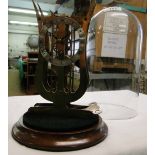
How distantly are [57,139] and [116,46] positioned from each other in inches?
23.9

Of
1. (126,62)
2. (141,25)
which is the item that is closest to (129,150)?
(126,62)

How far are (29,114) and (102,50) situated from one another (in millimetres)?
525

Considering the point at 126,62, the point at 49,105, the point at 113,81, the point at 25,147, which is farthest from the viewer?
the point at 113,81

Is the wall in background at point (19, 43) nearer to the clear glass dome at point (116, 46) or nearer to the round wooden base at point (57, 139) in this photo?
the clear glass dome at point (116, 46)

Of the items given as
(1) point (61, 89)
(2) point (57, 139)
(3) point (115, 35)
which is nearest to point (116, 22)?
(3) point (115, 35)

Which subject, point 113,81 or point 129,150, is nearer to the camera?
point 129,150

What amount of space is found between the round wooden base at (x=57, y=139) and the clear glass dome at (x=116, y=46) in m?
0.38

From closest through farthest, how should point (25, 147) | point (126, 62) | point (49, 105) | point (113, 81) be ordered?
Answer: point (25, 147) → point (49, 105) → point (126, 62) → point (113, 81)

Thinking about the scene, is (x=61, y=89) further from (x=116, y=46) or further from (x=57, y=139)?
(x=116, y=46)

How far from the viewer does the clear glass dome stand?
0.89 m

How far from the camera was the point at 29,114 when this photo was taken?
0.53m

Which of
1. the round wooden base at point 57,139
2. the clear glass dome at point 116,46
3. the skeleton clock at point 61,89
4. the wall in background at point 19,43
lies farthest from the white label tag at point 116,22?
the wall in background at point 19,43

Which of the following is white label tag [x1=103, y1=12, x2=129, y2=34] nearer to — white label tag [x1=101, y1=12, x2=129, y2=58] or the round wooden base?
white label tag [x1=101, y1=12, x2=129, y2=58]

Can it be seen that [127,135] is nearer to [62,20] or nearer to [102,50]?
[62,20]
